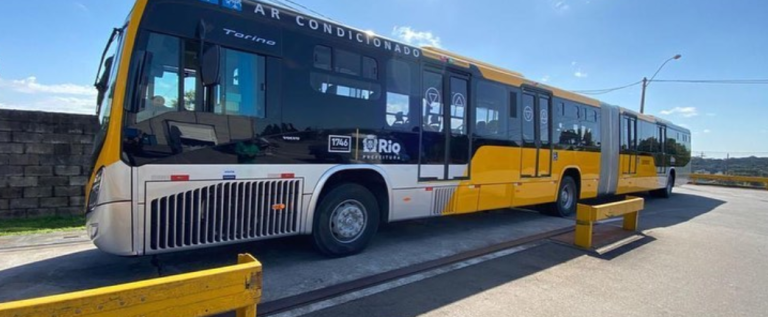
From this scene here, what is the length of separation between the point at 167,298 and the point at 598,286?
4.44 metres

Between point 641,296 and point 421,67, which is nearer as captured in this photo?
point 641,296

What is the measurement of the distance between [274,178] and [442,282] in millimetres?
2218

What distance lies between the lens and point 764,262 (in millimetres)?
6227

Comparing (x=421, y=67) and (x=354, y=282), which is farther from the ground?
(x=421, y=67)

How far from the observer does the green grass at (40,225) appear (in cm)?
653

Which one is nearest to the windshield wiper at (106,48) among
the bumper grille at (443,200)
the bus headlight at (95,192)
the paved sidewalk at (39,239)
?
the bus headlight at (95,192)

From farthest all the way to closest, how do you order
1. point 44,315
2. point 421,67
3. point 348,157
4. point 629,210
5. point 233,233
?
point 629,210 < point 421,67 < point 348,157 < point 233,233 < point 44,315

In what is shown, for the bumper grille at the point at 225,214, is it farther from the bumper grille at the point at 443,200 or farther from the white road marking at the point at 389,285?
the bumper grille at the point at 443,200

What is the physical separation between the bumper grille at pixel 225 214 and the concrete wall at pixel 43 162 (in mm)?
4515

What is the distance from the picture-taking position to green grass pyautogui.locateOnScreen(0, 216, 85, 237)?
21.4ft

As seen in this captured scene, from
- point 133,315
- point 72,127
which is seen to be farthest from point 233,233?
point 72,127

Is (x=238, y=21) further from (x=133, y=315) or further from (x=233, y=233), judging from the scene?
(x=133, y=315)

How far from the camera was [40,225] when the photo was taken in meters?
6.99

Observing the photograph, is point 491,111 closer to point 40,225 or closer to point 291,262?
point 291,262
